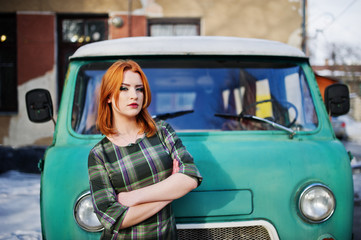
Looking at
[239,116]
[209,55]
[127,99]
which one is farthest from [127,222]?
[209,55]

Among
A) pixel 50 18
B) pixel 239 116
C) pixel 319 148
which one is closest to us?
pixel 319 148

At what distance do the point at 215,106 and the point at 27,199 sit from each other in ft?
13.3

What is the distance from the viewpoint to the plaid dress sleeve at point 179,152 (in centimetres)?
150

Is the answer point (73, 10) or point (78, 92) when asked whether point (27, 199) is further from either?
point (73, 10)

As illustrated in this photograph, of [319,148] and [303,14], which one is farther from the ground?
[303,14]

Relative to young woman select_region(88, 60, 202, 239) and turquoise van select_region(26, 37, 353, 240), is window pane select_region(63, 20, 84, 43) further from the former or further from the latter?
young woman select_region(88, 60, 202, 239)

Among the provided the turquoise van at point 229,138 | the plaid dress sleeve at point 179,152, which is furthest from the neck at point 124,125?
the turquoise van at point 229,138

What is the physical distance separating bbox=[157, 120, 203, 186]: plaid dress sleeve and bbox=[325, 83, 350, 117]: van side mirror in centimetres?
149

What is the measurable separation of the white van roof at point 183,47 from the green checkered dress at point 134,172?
3.20 ft

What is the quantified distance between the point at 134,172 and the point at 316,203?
1009mm

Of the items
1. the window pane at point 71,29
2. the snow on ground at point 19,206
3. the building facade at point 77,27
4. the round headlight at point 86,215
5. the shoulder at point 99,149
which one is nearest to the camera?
the shoulder at point 99,149

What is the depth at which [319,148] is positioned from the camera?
6.84 ft

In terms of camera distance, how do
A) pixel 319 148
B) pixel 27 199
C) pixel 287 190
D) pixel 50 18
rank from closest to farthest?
1. pixel 287 190
2. pixel 319 148
3. pixel 27 199
4. pixel 50 18

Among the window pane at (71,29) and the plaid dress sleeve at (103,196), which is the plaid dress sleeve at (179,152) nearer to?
the plaid dress sleeve at (103,196)
